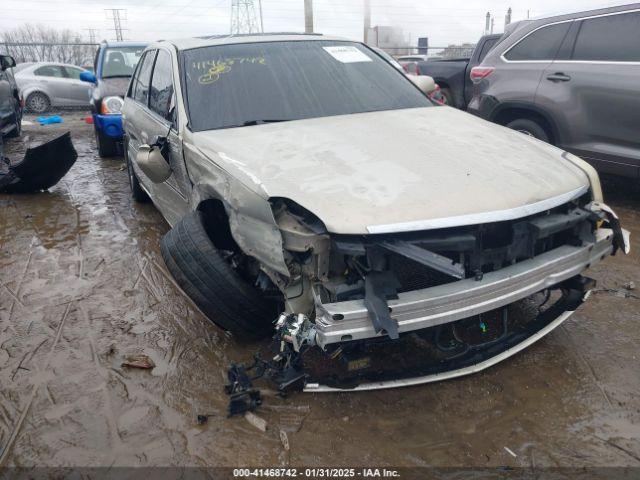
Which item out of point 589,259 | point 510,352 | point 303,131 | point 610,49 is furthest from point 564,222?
point 610,49

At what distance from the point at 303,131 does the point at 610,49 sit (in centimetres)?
369

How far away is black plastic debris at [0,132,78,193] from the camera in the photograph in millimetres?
6410

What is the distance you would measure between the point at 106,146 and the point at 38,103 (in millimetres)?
7596

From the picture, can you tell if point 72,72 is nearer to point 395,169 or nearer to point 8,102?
point 8,102

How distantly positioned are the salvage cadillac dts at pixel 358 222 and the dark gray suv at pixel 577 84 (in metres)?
2.14

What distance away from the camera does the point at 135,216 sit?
227 inches

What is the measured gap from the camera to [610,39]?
5.16 metres

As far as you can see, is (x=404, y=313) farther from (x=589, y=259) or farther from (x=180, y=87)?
(x=180, y=87)

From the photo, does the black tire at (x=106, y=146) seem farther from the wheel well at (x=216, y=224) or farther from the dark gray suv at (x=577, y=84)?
the wheel well at (x=216, y=224)

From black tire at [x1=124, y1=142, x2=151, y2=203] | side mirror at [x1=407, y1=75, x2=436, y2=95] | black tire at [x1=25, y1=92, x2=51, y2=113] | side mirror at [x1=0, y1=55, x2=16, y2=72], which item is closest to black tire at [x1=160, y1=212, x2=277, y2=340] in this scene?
side mirror at [x1=407, y1=75, x2=436, y2=95]

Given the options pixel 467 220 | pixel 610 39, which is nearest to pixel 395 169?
pixel 467 220

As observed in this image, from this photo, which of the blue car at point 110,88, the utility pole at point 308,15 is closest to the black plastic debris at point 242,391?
the blue car at point 110,88

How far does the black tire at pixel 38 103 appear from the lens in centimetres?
1440

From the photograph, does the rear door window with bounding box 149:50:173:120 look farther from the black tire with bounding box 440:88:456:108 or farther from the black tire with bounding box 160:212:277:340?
the black tire with bounding box 440:88:456:108
